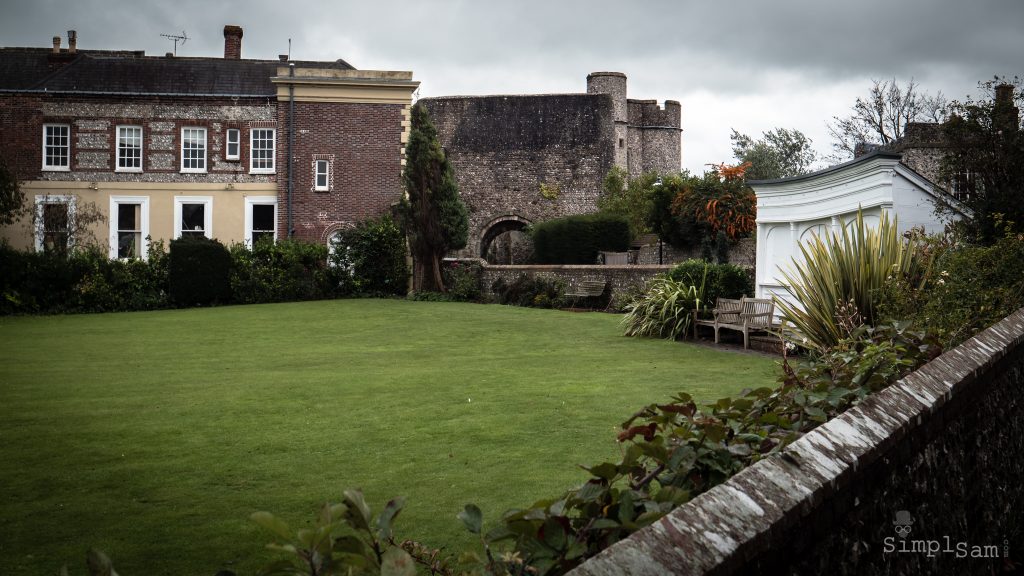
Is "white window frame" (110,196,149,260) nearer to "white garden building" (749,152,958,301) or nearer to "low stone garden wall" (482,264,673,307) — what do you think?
"low stone garden wall" (482,264,673,307)

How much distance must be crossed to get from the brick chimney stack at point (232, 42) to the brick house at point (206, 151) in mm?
4370

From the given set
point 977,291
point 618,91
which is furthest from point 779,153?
point 977,291

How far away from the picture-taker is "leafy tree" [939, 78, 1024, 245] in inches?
500

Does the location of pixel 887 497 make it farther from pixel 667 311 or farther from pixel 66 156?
pixel 66 156

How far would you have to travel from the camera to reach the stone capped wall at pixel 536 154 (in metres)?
43.6

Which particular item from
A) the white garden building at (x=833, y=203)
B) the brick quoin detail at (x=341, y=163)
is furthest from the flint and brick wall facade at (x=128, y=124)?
the white garden building at (x=833, y=203)

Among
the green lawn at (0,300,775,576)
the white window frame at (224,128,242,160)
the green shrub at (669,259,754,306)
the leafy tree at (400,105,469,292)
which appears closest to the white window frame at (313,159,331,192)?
the white window frame at (224,128,242,160)

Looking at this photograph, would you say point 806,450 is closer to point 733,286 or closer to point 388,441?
point 388,441

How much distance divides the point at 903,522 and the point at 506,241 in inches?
1744

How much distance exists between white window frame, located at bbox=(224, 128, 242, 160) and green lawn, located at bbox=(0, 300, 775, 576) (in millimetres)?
15136

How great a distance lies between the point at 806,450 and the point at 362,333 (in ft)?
56.5

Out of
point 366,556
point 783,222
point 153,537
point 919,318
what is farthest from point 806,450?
point 783,222

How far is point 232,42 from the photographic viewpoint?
3672 centimetres

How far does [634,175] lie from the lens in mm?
49031
